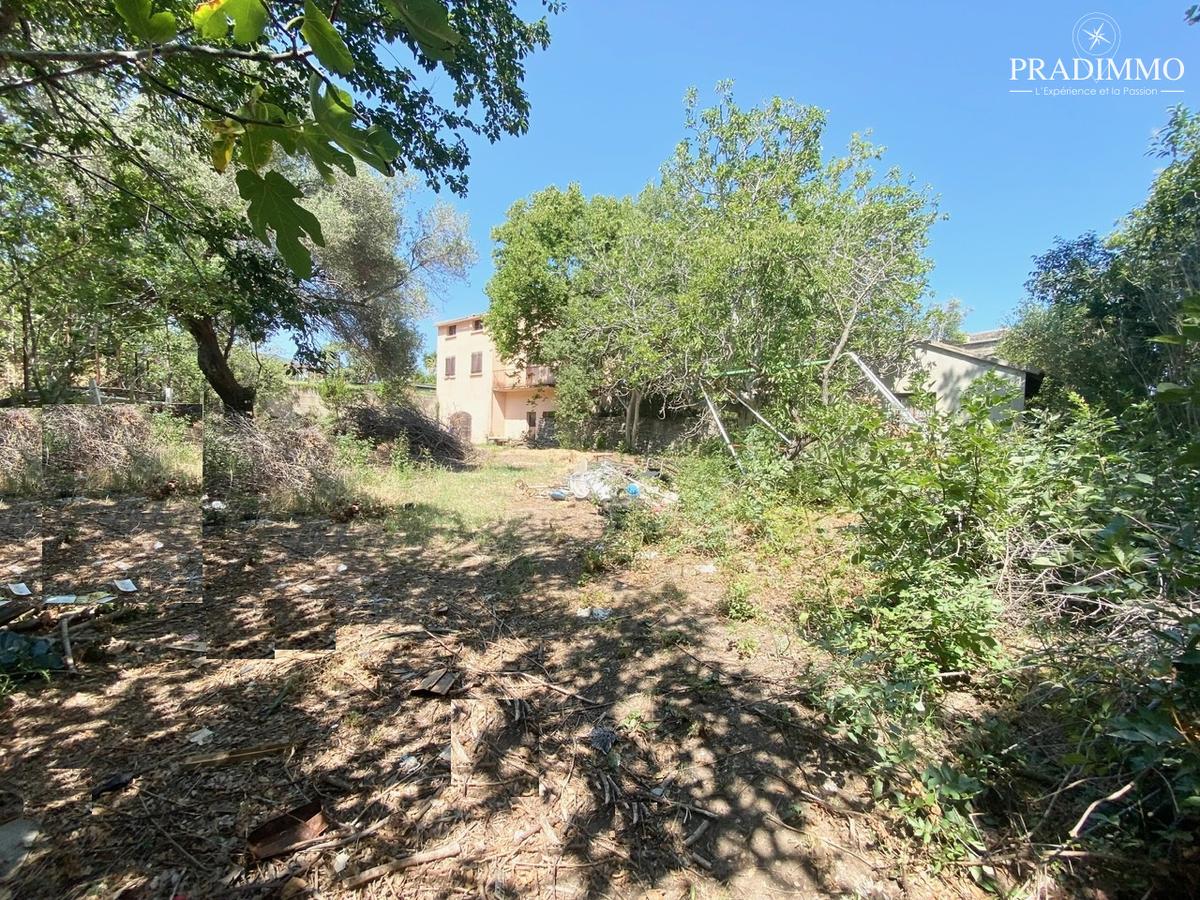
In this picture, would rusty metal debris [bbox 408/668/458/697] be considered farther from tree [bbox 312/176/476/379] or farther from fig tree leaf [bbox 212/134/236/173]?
tree [bbox 312/176/476/379]

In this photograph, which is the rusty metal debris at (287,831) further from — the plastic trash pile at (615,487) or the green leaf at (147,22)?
the plastic trash pile at (615,487)

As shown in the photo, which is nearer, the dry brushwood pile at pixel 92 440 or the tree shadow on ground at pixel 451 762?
the tree shadow on ground at pixel 451 762

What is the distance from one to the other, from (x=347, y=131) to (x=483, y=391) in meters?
21.1

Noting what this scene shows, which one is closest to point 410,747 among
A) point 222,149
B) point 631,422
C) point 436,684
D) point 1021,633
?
point 436,684

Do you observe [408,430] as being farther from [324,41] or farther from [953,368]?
[953,368]

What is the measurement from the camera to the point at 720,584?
3811mm

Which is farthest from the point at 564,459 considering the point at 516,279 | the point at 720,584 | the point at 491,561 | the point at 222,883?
the point at 222,883

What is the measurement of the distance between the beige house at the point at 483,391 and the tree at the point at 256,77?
605 inches

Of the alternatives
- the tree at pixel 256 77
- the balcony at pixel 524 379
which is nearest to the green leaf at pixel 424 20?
the tree at pixel 256 77

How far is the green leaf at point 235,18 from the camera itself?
2.15 feet

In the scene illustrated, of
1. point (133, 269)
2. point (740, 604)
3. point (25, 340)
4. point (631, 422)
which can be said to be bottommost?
point (740, 604)

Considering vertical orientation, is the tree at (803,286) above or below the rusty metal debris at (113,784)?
above

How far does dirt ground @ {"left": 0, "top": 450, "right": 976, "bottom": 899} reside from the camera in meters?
1.56

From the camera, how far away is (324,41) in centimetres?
69
